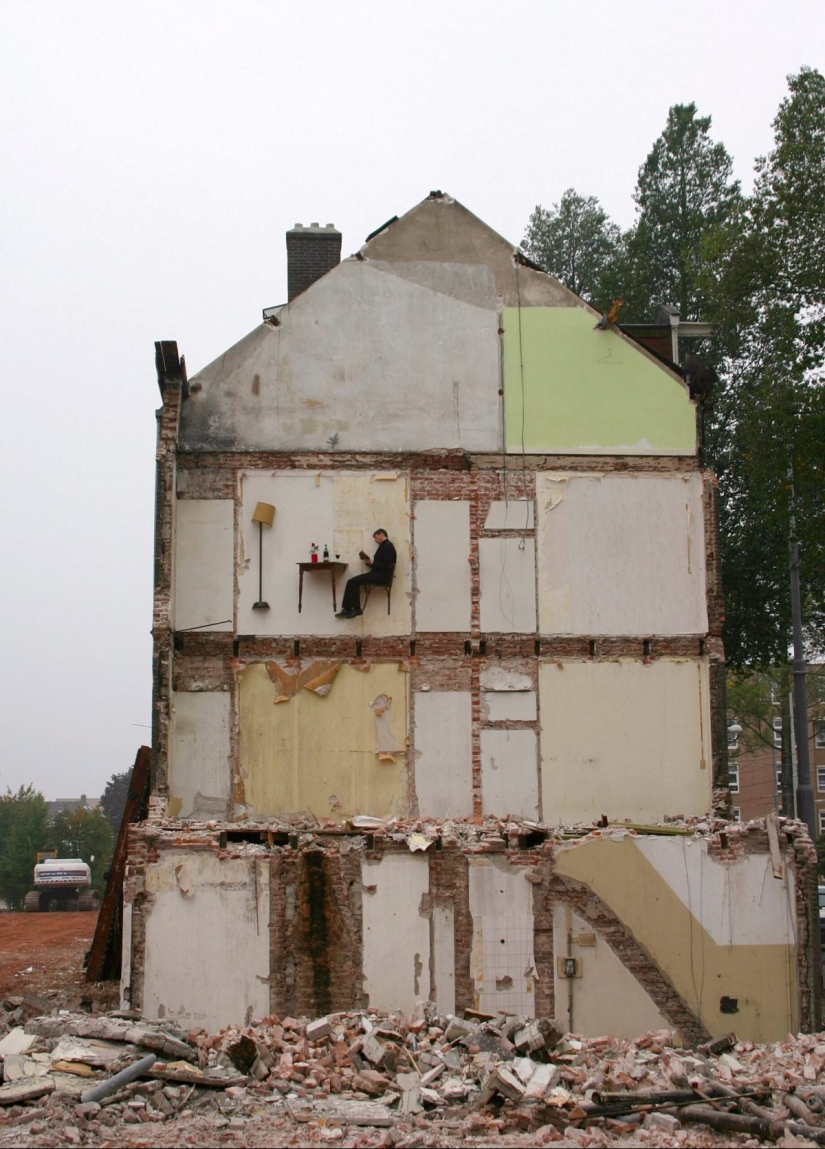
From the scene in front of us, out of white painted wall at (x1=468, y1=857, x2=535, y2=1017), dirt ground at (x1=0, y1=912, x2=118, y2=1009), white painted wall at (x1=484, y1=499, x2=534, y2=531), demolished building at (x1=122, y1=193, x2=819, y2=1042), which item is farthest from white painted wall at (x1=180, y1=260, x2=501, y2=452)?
dirt ground at (x1=0, y1=912, x2=118, y2=1009)

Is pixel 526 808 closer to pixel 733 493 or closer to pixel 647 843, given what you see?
pixel 647 843

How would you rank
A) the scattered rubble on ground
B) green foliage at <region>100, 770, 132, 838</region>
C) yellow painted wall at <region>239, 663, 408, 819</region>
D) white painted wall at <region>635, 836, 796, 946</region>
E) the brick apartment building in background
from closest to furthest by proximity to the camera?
the scattered rubble on ground < white painted wall at <region>635, 836, 796, 946</region> < yellow painted wall at <region>239, 663, 408, 819</region> < the brick apartment building in background < green foliage at <region>100, 770, 132, 838</region>

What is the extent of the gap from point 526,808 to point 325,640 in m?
3.92

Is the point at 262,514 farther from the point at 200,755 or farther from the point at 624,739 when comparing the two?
the point at 624,739

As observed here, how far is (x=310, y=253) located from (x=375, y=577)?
22.5 feet

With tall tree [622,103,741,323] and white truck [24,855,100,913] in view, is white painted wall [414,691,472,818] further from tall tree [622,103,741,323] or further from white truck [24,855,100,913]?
white truck [24,855,100,913]

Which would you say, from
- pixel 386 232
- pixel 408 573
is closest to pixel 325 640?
pixel 408 573

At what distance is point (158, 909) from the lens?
17062 mm

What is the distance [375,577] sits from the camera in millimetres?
19562

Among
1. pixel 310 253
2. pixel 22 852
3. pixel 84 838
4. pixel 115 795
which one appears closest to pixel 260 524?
pixel 310 253

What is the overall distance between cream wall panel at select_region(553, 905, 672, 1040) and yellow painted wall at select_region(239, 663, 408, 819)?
133 inches

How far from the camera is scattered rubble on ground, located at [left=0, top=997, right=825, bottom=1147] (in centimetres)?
1124

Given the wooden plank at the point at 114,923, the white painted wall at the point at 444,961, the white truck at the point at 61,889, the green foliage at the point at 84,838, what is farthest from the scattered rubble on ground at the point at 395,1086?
the green foliage at the point at 84,838

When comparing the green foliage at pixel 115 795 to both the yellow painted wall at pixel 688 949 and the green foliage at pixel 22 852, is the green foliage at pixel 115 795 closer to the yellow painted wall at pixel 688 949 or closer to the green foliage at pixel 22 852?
the green foliage at pixel 22 852
